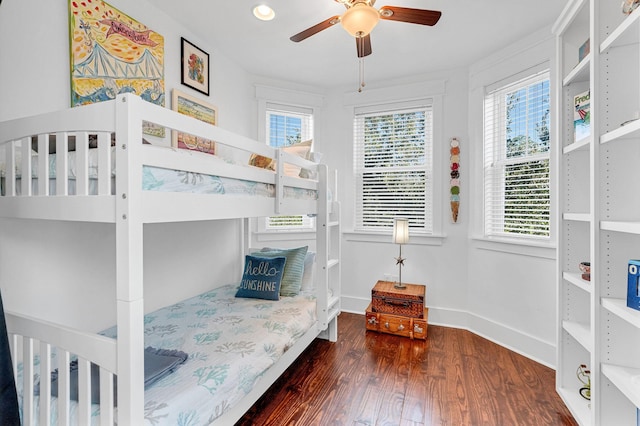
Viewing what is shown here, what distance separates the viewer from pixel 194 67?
2482 mm

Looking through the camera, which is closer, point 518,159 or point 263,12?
point 263,12

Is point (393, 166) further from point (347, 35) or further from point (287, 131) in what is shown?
point (347, 35)

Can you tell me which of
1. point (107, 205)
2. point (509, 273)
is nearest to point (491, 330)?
point (509, 273)

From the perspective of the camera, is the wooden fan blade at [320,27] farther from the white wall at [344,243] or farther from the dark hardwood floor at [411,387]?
the dark hardwood floor at [411,387]

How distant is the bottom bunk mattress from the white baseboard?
1.11m

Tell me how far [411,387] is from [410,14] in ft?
7.24

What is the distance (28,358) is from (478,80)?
11.6 ft

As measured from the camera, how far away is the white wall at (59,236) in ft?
4.74

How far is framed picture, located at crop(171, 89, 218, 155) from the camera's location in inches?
90.5

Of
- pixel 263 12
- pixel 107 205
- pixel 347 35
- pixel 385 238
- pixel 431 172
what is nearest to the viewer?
pixel 107 205

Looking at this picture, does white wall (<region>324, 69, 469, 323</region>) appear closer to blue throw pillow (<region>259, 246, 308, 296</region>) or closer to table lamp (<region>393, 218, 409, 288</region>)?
table lamp (<region>393, 218, 409, 288</region>)

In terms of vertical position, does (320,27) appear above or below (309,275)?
above

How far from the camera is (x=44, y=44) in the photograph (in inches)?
61.3

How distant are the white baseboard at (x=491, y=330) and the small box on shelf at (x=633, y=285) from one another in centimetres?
129
